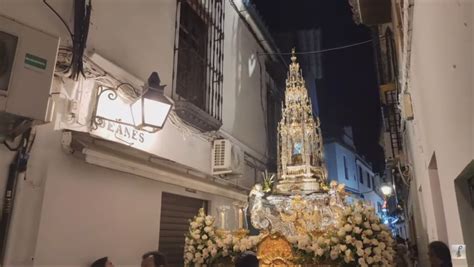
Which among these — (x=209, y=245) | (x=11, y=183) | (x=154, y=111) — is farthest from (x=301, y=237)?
(x=11, y=183)

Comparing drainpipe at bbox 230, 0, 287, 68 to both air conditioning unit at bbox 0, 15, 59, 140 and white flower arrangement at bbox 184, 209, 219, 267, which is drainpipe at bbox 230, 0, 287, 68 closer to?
white flower arrangement at bbox 184, 209, 219, 267

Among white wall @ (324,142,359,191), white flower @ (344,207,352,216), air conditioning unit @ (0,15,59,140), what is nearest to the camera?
air conditioning unit @ (0,15,59,140)

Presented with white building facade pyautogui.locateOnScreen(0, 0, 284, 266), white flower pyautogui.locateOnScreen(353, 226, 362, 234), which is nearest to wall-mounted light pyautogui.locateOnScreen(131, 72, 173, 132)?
white building facade pyautogui.locateOnScreen(0, 0, 284, 266)

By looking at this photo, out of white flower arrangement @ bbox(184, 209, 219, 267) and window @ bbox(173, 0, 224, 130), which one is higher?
window @ bbox(173, 0, 224, 130)

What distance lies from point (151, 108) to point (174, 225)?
2224mm

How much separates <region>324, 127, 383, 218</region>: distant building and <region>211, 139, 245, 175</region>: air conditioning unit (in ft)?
37.7

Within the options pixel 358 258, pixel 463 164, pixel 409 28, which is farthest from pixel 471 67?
pixel 358 258

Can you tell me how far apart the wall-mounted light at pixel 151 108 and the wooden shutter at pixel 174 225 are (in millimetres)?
1541

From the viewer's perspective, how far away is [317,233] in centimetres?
509

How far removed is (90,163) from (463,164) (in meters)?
3.51

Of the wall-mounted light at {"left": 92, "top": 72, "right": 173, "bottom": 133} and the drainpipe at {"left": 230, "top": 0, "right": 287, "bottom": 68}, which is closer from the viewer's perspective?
the wall-mounted light at {"left": 92, "top": 72, "right": 173, "bottom": 133}

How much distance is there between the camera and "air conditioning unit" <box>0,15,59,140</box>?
2.81 metres

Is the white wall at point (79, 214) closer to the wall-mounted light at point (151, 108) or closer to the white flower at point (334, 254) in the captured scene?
the wall-mounted light at point (151, 108)

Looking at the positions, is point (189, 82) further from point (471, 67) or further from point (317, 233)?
point (471, 67)
